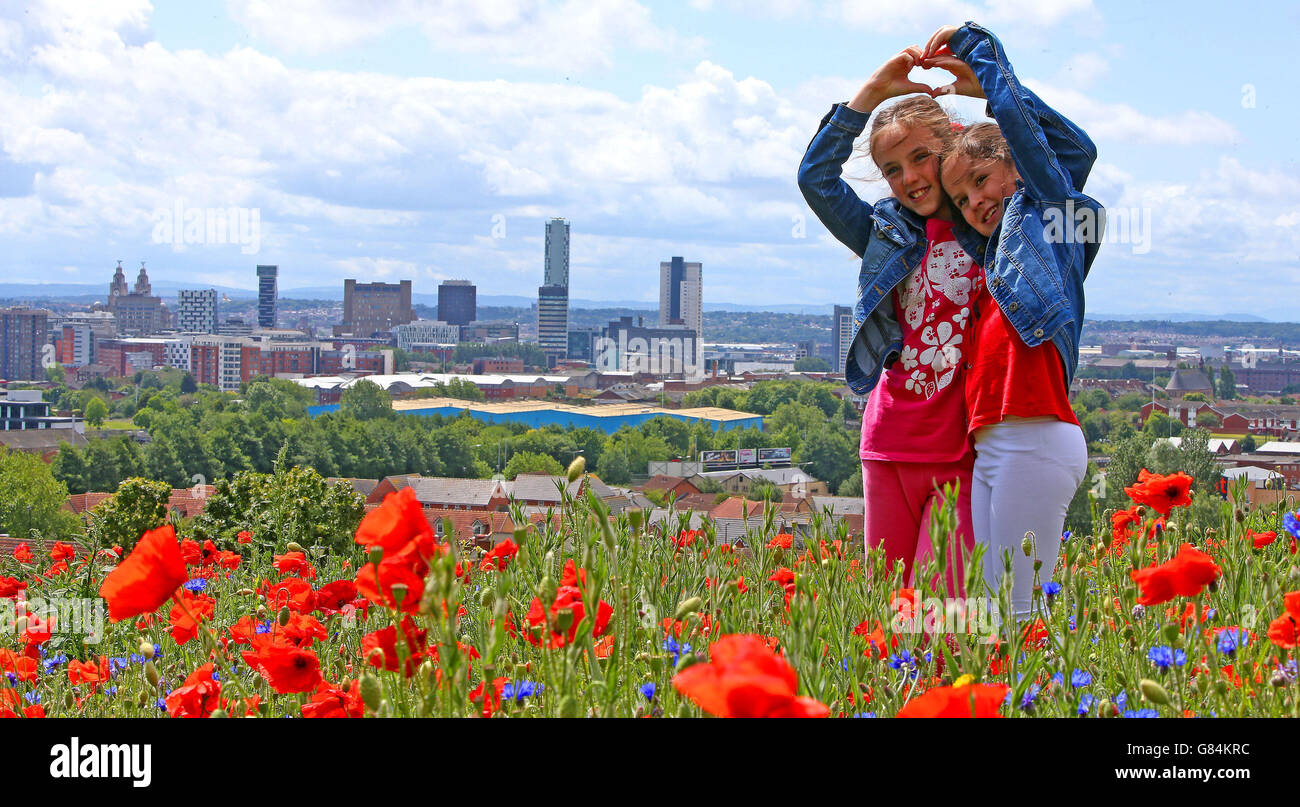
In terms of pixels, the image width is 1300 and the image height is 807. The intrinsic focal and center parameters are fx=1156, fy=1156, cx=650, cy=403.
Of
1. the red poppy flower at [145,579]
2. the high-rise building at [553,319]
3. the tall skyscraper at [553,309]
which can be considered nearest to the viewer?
the red poppy flower at [145,579]

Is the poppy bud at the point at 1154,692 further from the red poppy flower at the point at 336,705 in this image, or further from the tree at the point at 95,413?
the tree at the point at 95,413

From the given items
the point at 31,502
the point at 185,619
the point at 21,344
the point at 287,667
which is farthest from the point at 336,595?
the point at 21,344

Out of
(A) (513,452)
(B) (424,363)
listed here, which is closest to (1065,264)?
(A) (513,452)

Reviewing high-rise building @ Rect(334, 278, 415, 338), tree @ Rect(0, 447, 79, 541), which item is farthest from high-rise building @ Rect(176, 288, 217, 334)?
tree @ Rect(0, 447, 79, 541)

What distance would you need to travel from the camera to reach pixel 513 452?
45.9 metres

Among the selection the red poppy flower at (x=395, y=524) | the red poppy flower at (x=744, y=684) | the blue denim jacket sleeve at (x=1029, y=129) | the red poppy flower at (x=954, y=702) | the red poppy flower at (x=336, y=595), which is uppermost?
the blue denim jacket sleeve at (x=1029, y=129)

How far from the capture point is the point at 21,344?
258 feet

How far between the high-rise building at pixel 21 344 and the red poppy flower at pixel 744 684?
86.1 meters

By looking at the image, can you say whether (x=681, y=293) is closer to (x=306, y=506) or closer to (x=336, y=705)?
(x=306, y=506)

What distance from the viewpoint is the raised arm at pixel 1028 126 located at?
1.67 m

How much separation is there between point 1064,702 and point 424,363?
332ft

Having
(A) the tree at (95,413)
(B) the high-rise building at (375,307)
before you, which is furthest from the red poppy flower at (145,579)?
(B) the high-rise building at (375,307)
